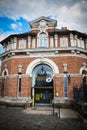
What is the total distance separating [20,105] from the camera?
1466 centimetres

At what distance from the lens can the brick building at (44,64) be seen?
15.1 m

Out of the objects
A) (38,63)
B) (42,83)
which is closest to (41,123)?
(42,83)

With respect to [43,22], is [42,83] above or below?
below

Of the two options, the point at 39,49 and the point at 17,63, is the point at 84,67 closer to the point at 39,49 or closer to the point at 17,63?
the point at 39,49

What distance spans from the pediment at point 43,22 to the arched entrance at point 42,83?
5.28 meters

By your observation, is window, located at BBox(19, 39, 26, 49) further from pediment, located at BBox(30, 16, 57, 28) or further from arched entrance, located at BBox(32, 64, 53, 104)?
arched entrance, located at BBox(32, 64, 53, 104)

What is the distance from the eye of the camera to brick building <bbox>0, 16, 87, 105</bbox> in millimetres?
15102

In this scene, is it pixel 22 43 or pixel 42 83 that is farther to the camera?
pixel 22 43

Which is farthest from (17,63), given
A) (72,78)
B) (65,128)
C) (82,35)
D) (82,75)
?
(65,128)

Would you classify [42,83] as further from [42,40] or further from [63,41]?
[63,41]

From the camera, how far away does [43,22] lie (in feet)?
56.0

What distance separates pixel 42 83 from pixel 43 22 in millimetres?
7814

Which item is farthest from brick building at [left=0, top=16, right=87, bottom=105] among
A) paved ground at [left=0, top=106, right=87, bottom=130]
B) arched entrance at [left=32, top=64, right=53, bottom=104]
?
paved ground at [left=0, top=106, right=87, bottom=130]

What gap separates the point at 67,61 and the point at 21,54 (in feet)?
18.6
